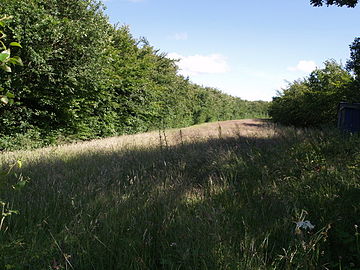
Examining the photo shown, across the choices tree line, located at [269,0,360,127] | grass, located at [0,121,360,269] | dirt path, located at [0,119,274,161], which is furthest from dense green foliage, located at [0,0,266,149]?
tree line, located at [269,0,360,127]

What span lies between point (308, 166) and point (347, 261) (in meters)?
2.19

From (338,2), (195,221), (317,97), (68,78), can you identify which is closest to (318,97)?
(317,97)

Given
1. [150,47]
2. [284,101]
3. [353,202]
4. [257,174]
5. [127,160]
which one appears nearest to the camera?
[353,202]

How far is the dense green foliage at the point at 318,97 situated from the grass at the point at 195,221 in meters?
7.82

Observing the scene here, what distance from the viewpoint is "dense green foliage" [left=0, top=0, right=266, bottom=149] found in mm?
→ 8633

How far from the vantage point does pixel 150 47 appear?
2098cm

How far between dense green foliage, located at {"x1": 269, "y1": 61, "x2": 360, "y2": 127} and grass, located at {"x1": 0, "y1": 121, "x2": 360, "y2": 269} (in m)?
7.82

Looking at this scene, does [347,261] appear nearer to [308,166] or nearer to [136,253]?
[136,253]

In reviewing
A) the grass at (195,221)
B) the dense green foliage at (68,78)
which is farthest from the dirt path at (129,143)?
the grass at (195,221)

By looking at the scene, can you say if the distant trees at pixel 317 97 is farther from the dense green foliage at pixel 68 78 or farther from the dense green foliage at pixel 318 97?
the dense green foliage at pixel 68 78

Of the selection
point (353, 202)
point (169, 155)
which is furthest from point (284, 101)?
point (353, 202)

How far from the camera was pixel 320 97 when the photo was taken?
1230 centimetres

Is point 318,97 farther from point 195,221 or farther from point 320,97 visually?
point 195,221

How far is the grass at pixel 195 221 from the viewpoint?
5.84ft
